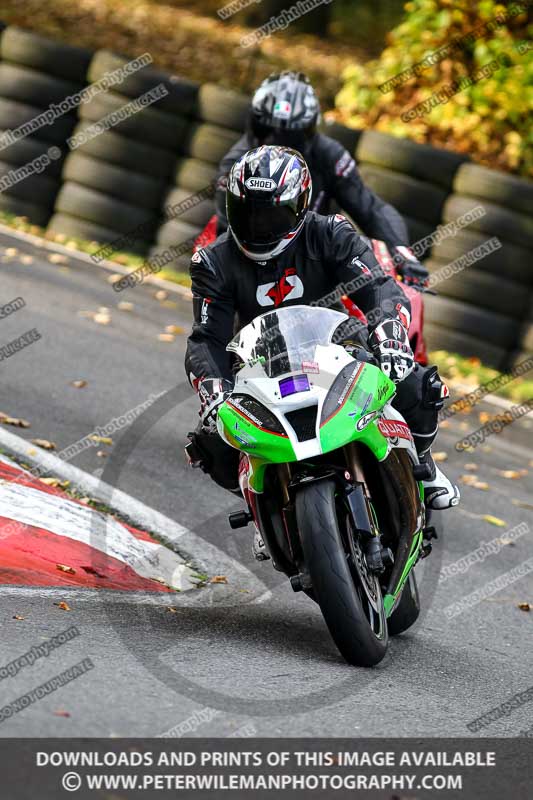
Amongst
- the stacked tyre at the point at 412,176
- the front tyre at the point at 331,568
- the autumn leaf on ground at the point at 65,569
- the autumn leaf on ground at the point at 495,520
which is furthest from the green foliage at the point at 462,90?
the front tyre at the point at 331,568

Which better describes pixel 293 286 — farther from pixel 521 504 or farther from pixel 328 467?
pixel 521 504

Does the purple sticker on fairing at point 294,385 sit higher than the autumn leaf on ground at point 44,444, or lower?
higher

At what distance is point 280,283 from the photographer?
518 cm

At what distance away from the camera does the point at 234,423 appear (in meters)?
4.50

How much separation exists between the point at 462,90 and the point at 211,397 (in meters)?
10.2

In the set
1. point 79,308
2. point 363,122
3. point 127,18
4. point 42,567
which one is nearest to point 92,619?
point 42,567

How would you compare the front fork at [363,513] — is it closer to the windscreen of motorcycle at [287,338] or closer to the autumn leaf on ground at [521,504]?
the windscreen of motorcycle at [287,338]

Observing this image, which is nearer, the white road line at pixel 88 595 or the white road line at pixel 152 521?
the white road line at pixel 88 595

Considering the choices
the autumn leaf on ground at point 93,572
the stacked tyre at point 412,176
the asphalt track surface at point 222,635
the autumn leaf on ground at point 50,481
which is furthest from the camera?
the stacked tyre at point 412,176

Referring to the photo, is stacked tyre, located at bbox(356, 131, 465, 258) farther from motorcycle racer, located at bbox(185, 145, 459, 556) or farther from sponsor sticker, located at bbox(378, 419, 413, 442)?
sponsor sticker, located at bbox(378, 419, 413, 442)

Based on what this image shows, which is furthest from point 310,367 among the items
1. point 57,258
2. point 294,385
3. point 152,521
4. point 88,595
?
point 57,258

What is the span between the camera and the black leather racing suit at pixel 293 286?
16.7ft

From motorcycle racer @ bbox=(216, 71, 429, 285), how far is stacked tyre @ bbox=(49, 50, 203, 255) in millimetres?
4699

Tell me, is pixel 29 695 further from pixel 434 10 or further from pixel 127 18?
pixel 127 18
